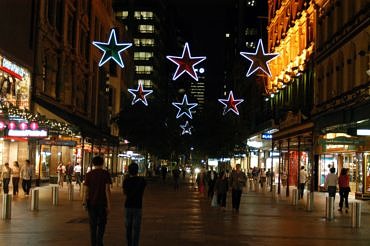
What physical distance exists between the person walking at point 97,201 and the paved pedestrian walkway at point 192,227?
209 centimetres

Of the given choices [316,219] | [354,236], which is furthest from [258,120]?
[354,236]

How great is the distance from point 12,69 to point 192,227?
19.2 m

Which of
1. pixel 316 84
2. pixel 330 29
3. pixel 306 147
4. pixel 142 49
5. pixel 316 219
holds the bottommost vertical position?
pixel 316 219

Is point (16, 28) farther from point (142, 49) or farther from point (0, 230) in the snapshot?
point (142, 49)

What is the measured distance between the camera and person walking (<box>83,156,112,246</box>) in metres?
12.6

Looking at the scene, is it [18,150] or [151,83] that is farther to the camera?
[151,83]

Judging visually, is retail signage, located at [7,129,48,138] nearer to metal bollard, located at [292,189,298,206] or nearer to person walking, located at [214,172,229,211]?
person walking, located at [214,172,229,211]

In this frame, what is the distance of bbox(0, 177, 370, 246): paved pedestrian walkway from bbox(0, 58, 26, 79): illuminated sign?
29.6 feet

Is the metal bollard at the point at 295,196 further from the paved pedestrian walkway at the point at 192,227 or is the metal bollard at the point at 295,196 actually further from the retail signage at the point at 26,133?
the retail signage at the point at 26,133

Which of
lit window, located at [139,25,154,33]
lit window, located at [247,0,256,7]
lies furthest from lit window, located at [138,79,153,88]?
lit window, located at [247,0,256,7]

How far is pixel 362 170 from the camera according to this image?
34406 millimetres

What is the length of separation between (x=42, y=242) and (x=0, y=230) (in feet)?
8.02

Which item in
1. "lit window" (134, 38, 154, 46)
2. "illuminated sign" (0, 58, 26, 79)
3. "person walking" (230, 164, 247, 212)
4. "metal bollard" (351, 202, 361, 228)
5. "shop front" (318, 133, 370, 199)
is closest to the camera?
"metal bollard" (351, 202, 361, 228)

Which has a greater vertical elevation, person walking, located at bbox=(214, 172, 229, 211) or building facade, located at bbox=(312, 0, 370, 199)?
building facade, located at bbox=(312, 0, 370, 199)
